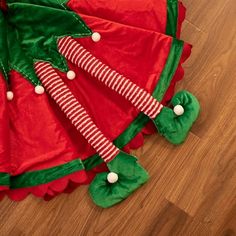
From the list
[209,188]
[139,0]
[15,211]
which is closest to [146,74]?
[139,0]

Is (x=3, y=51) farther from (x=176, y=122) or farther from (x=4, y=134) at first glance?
(x=176, y=122)

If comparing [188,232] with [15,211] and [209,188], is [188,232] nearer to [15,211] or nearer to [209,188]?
[209,188]

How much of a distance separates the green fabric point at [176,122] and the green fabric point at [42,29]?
0.30 metres

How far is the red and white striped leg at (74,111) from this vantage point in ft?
3.45

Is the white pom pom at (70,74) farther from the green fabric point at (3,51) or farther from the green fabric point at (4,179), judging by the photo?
the green fabric point at (4,179)

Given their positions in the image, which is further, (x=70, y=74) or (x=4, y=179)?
(x=70, y=74)

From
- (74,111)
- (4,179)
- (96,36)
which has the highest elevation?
(96,36)

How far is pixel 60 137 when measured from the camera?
1063 mm

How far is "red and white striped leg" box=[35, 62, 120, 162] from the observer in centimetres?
105

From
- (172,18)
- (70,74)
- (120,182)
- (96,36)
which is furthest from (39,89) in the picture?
(172,18)

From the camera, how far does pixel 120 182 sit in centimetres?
105

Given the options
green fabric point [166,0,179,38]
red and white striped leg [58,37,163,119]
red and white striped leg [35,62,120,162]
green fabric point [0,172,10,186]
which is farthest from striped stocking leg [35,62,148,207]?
green fabric point [166,0,179,38]

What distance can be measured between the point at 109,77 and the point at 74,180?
0.29 m

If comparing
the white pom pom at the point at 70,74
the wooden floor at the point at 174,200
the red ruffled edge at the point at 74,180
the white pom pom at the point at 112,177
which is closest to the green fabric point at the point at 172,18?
the red ruffled edge at the point at 74,180
